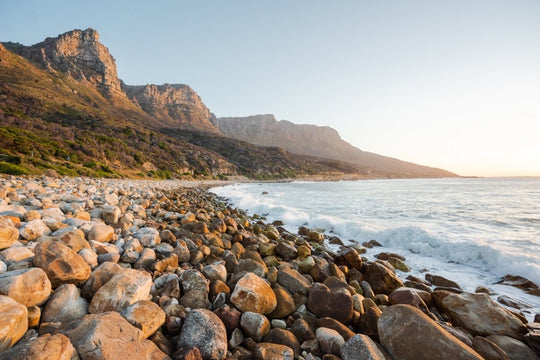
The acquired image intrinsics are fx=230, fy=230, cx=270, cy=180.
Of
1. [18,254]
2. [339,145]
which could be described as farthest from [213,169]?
[339,145]

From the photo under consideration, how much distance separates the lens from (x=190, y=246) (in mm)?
4336

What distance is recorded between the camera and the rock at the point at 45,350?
1.33 m

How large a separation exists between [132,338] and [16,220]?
3056 mm

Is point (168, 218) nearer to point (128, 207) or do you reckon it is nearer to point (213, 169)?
point (128, 207)

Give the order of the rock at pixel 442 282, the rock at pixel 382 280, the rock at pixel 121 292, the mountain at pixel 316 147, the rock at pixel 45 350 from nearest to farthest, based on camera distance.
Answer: the rock at pixel 45 350 → the rock at pixel 121 292 → the rock at pixel 382 280 → the rock at pixel 442 282 → the mountain at pixel 316 147

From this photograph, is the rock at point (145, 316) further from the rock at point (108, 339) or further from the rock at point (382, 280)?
the rock at point (382, 280)

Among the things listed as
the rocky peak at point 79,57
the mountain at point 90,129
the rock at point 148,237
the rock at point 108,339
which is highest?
the rocky peak at point 79,57

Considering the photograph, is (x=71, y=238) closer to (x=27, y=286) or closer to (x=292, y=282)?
(x=27, y=286)

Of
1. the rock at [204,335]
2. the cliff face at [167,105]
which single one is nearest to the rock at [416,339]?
the rock at [204,335]

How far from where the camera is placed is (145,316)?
6.70 ft

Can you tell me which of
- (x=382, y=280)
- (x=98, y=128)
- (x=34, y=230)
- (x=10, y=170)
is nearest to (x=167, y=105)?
(x=98, y=128)

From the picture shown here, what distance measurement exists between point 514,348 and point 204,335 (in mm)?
3530

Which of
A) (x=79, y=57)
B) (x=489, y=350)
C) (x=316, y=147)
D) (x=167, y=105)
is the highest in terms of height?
(x=79, y=57)

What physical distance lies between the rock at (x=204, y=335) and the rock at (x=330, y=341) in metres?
0.94
